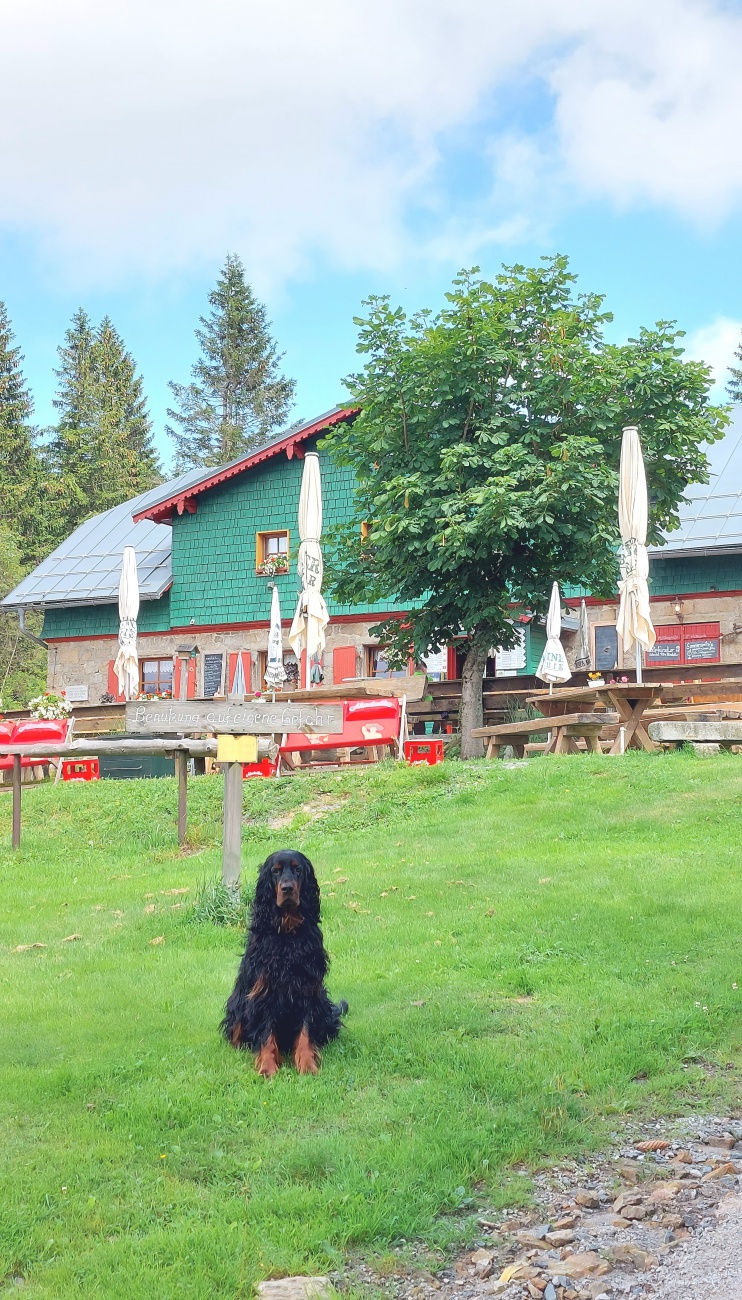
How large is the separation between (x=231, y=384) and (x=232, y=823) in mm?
48943

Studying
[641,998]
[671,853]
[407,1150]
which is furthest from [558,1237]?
[671,853]

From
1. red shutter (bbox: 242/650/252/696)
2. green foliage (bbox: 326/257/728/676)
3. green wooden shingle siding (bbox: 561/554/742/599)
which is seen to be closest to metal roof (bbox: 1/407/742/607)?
green wooden shingle siding (bbox: 561/554/742/599)

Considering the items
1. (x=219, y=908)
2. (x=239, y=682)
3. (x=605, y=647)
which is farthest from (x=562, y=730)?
(x=605, y=647)

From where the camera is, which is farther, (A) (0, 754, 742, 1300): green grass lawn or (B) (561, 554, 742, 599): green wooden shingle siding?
(B) (561, 554, 742, 599): green wooden shingle siding

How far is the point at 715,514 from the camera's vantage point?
87.6ft

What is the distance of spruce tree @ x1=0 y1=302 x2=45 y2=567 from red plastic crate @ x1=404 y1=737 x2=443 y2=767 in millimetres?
32312

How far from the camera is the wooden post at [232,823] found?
28.9 feet

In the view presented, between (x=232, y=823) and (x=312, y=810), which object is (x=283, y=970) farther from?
(x=312, y=810)

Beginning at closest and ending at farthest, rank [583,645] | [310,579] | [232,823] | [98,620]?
[232,823], [310,579], [583,645], [98,620]

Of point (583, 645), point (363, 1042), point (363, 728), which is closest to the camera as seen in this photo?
point (363, 1042)

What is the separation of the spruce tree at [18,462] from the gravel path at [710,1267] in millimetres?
44910

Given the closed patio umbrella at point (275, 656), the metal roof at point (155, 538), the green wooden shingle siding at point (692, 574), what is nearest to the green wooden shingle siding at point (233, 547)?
the metal roof at point (155, 538)

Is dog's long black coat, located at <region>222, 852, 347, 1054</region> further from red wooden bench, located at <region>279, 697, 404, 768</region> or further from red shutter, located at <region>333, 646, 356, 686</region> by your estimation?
red shutter, located at <region>333, 646, 356, 686</region>

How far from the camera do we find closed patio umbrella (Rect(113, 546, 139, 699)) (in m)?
21.9
